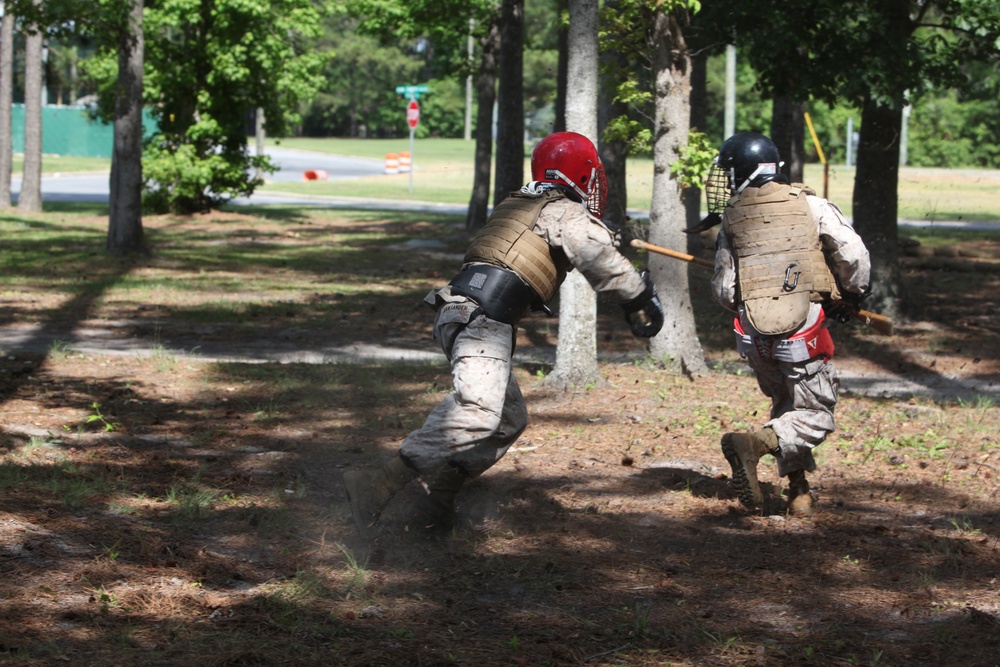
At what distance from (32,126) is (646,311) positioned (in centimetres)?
2168

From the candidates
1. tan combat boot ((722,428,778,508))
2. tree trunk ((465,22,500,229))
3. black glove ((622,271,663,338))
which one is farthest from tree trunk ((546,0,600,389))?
tree trunk ((465,22,500,229))

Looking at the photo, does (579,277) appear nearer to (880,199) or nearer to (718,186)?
(718,186)

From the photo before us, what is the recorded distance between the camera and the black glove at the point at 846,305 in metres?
5.50

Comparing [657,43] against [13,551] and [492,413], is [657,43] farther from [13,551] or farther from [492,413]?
[13,551]

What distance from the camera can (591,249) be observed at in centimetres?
496

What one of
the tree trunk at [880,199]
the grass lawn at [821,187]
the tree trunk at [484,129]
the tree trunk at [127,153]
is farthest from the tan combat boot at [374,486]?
the tree trunk at [484,129]

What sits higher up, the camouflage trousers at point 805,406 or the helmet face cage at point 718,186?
the helmet face cage at point 718,186

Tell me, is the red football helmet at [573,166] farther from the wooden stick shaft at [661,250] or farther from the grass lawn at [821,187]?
the grass lawn at [821,187]

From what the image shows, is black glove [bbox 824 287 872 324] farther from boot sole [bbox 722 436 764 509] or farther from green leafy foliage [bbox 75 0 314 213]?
green leafy foliage [bbox 75 0 314 213]

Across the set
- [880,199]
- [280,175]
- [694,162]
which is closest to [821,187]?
[880,199]

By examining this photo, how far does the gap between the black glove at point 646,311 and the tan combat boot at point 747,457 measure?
2.48 ft

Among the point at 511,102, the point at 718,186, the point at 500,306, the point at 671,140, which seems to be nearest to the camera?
the point at 500,306

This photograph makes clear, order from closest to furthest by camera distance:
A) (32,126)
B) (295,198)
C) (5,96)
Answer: (5,96), (32,126), (295,198)

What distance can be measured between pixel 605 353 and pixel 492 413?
20.5ft
